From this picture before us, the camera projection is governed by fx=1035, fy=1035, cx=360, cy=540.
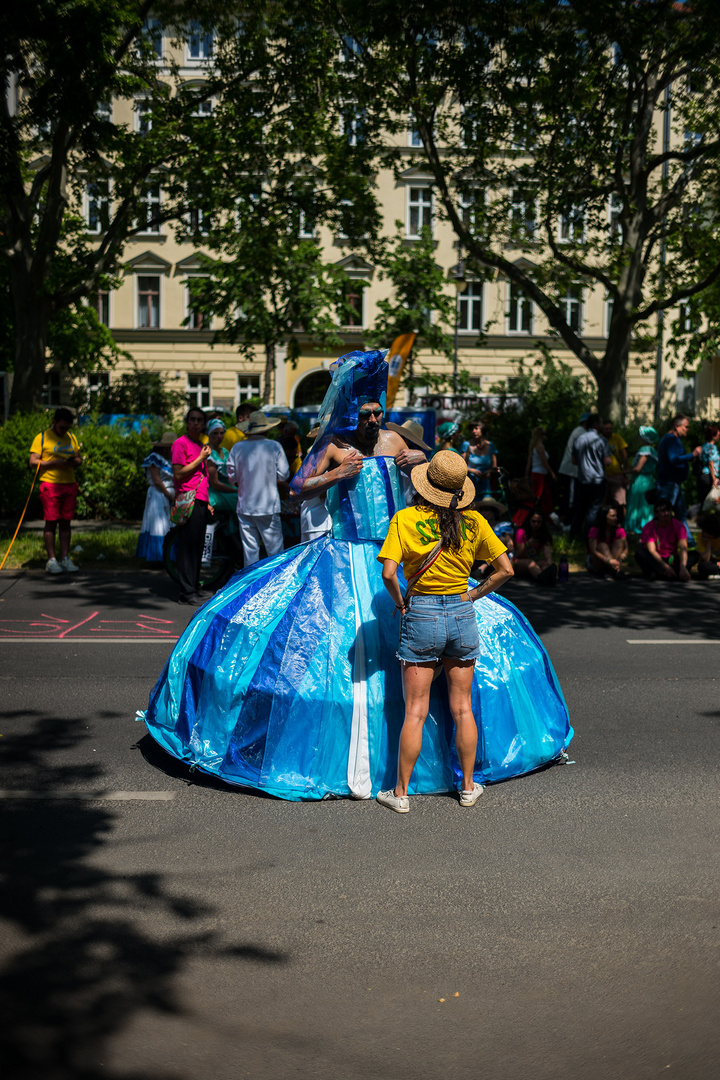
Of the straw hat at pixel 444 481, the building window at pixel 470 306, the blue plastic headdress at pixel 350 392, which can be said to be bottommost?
the straw hat at pixel 444 481

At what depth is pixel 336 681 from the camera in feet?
16.7

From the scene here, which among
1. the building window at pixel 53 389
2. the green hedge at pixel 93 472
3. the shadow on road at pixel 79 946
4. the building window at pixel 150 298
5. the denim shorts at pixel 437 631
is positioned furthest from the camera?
the building window at pixel 150 298

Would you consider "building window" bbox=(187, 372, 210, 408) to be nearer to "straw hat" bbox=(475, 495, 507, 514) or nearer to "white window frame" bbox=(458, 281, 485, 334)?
"white window frame" bbox=(458, 281, 485, 334)

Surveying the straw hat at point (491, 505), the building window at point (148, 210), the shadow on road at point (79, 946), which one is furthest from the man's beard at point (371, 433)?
the building window at point (148, 210)

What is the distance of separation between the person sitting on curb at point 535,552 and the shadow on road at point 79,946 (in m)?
7.53

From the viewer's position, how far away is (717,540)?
1269 cm

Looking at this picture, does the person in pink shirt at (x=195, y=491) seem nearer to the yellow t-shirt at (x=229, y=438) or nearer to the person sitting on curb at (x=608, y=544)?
the yellow t-shirt at (x=229, y=438)

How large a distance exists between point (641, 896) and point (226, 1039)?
1.86 m

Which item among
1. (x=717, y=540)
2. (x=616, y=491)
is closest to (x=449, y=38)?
(x=616, y=491)

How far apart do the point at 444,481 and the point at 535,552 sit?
7421mm

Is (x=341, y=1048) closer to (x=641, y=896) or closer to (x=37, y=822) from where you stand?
(x=641, y=896)

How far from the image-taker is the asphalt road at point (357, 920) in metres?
3.17

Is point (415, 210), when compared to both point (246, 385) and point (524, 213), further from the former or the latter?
point (524, 213)

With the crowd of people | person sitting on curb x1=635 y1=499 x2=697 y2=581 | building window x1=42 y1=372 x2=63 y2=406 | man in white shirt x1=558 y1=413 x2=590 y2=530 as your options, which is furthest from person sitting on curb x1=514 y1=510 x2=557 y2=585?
building window x1=42 y1=372 x2=63 y2=406
